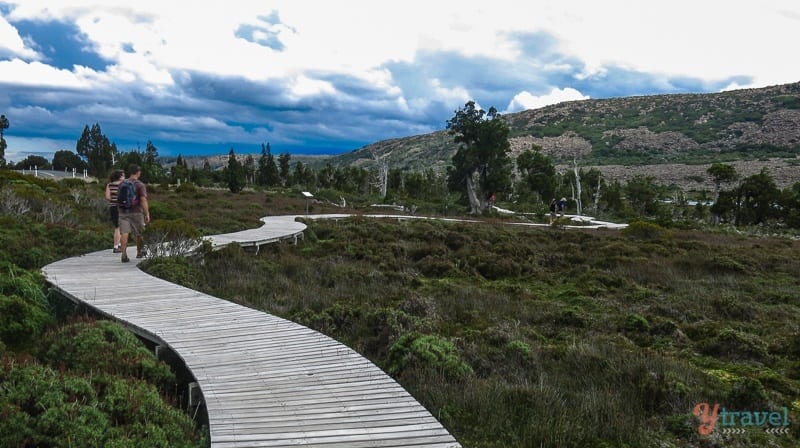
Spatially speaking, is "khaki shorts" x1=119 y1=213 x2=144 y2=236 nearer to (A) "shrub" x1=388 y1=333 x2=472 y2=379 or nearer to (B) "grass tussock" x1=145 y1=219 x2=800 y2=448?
(B) "grass tussock" x1=145 y1=219 x2=800 y2=448

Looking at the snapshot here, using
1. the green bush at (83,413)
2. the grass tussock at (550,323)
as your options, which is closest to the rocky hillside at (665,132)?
the grass tussock at (550,323)

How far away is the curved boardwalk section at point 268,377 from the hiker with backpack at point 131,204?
2.61 meters

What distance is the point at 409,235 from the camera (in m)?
20.1

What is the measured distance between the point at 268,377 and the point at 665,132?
12352cm

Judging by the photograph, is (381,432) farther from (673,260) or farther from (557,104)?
(557,104)

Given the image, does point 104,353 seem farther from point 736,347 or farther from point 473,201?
point 473,201

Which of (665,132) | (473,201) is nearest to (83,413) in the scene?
(473,201)

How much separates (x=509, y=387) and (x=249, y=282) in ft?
23.7

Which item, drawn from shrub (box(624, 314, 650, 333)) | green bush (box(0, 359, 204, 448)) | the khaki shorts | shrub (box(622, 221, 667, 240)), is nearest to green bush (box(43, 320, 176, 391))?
green bush (box(0, 359, 204, 448))

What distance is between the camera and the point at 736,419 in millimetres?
5191

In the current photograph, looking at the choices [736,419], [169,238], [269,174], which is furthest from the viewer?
[269,174]

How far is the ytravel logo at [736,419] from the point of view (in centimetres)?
491

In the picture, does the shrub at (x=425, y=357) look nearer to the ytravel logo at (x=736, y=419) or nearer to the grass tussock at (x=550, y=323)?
the grass tussock at (x=550, y=323)

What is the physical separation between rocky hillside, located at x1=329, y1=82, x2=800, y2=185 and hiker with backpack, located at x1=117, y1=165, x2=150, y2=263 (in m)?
75.2
